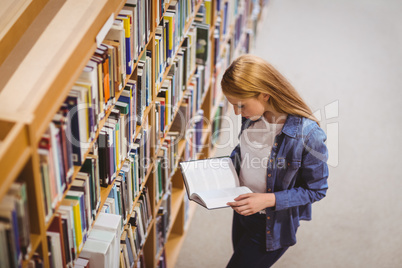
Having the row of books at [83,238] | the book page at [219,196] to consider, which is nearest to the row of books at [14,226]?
the row of books at [83,238]

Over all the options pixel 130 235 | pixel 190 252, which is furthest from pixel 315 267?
pixel 130 235

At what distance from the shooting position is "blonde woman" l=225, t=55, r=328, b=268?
188 cm

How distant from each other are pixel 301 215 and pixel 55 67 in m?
1.39

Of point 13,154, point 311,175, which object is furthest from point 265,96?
point 13,154

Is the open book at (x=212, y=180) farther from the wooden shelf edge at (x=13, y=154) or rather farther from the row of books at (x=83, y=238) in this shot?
the wooden shelf edge at (x=13, y=154)

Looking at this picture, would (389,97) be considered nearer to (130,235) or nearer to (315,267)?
(315,267)

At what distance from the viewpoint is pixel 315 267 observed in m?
3.02

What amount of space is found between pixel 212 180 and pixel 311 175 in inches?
17.8

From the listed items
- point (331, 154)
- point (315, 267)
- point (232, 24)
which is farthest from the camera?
point (232, 24)

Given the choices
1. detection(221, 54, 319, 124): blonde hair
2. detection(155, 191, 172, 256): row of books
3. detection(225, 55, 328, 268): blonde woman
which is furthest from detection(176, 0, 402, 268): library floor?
detection(221, 54, 319, 124): blonde hair

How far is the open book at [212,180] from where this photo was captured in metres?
2.06

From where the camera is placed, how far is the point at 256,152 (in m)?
2.08

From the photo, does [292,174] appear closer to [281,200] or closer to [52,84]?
[281,200]

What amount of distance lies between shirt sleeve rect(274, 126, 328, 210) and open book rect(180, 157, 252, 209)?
0.19 metres
